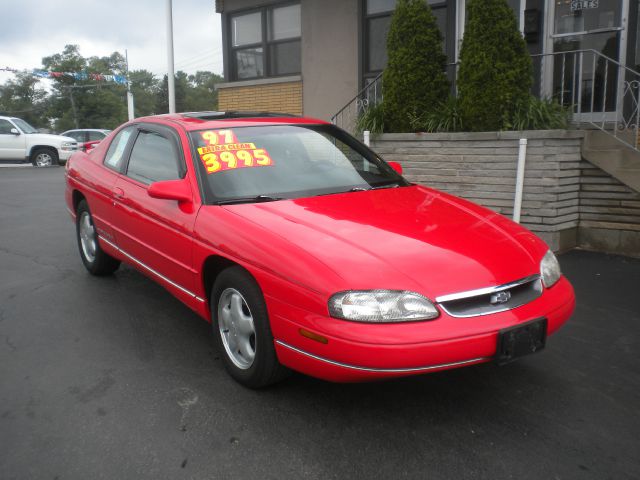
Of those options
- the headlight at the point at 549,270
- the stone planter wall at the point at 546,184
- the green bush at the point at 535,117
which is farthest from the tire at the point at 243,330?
the green bush at the point at 535,117

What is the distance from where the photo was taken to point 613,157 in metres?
6.47

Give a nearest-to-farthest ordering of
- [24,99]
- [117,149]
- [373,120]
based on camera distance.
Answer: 1. [117,149]
2. [373,120]
3. [24,99]

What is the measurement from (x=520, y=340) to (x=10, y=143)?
69.4 feet

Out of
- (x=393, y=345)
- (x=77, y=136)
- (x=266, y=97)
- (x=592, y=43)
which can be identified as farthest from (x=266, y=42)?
(x=77, y=136)

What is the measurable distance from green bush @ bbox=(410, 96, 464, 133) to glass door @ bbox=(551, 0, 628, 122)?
82.4 inches

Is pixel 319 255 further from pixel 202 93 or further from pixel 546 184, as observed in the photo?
pixel 202 93

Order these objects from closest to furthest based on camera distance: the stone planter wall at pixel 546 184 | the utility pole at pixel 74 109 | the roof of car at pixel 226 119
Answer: the roof of car at pixel 226 119 < the stone planter wall at pixel 546 184 < the utility pole at pixel 74 109

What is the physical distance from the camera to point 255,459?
270cm

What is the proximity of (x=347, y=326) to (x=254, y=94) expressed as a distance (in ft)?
38.8

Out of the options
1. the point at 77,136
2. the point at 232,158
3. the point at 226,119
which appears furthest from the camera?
the point at 77,136

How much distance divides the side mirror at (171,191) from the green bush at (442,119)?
449cm

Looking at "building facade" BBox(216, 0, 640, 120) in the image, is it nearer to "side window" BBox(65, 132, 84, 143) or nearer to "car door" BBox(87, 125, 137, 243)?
"car door" BBox(87, 125, 137, 243)

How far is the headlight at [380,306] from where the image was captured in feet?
8.93

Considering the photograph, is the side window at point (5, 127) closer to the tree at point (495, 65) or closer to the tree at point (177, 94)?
the tree at point (495, 65)
